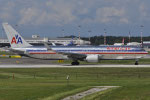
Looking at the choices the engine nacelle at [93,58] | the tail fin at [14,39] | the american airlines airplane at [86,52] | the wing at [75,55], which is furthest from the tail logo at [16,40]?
the engine nacelle at [93,58]

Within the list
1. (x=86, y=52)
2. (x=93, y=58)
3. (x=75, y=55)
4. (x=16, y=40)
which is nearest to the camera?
(x=93, y=58)

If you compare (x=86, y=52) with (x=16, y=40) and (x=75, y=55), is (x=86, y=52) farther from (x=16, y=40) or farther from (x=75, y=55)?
(x=16, y=40)

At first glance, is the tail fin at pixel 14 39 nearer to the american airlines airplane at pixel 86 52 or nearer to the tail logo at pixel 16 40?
the tail logo at pixel 16 40

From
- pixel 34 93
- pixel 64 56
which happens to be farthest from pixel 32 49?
pixel 34 93

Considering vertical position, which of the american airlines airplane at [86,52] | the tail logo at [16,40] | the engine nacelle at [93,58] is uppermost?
the tail logo at [16,40]

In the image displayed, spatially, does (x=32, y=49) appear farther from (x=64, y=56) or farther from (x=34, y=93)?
(x=34, y=93)

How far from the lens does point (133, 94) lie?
97.8 ft

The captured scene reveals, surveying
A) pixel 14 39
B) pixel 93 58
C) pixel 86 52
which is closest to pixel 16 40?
pixel 14 39

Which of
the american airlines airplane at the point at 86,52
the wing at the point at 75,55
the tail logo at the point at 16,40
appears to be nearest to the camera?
the wing at the point at 75,55

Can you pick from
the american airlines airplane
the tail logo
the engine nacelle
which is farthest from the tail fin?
the engine nacelle

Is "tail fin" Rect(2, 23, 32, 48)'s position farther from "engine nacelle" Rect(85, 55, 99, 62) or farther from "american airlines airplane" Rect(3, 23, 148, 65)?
"engine nacelle" Rect(85, 55, 99, 62)

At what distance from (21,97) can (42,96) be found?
169 cm

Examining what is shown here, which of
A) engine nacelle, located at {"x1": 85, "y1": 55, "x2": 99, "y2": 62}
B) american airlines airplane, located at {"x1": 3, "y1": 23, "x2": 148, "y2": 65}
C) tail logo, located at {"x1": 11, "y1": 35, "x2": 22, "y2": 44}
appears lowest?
engine nacelle, located at {"x1": 85, "y1": 55, "x2": 99, "y2": 62}

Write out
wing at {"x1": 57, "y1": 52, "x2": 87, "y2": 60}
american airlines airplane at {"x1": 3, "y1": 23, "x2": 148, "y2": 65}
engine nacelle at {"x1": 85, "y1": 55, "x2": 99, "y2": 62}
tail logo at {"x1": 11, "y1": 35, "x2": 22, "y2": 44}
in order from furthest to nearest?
tail logo at {"x1": 11, "y1": 35, "x2": 22, "y2": 44} < american airlines airplane at {"x1": 3, "y1": 23, "x2": 148, "y2": 65} < wing at {"x1": 57, "y1": 52, "x2": 87, "y2": 60} < engine nacelle at {"x1": 85, "y1": 55, "x2": 99, "y2": 62}
